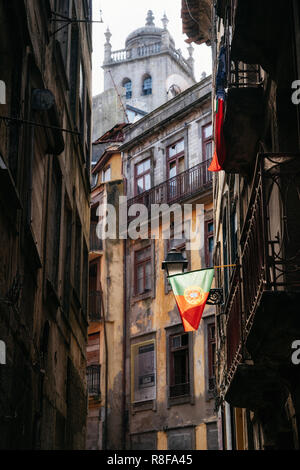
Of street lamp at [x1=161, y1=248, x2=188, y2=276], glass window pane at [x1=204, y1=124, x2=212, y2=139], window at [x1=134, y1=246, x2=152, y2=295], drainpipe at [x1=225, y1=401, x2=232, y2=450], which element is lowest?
drainpipe at [x1=225, y1=401, x2=232, y2=450]

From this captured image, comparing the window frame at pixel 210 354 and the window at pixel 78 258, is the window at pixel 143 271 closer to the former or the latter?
the window frame at pixel 210 354

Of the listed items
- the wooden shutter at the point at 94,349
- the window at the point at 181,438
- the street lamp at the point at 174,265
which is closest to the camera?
the street lamp at the point at 174,265

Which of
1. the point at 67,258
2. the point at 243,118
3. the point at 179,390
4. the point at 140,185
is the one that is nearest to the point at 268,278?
the point at 243,118

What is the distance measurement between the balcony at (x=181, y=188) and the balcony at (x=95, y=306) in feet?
12.5

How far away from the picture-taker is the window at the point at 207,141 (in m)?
28.7

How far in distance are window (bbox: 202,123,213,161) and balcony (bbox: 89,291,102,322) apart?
6866mm

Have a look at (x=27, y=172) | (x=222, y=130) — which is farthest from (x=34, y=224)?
(x=222, y=130)

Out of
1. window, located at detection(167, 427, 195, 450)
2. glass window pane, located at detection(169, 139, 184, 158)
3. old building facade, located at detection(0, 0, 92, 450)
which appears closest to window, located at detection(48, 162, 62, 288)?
old building facade, located at detection(0, 0, 92, 450)

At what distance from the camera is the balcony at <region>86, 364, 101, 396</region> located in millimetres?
29716

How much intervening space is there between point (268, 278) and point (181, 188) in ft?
71.3

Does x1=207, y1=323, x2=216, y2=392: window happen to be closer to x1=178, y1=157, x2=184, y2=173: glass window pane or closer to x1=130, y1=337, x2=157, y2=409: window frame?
x1=130, y1=337, x2=157, y2=409: window frame

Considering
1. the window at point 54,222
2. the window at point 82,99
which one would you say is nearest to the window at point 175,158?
the window at point 82,99

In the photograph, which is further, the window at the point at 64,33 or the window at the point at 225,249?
the window at the point at 225,249
